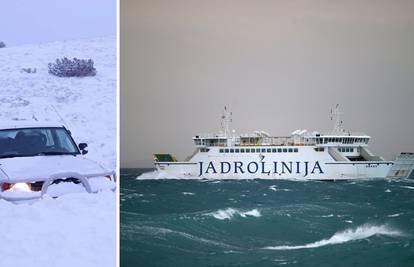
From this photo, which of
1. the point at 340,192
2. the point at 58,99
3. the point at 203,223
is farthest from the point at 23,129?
the point at 340,192

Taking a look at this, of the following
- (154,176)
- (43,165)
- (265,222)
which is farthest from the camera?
(154,176)

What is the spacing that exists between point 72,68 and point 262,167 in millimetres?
1893

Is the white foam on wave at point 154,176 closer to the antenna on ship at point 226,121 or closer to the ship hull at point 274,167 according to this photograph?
the ship hull at point 274,167

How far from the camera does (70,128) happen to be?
4230mm

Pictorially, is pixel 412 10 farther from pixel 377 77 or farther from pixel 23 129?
pixel 23 129

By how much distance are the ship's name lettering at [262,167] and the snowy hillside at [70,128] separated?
1.19 metres

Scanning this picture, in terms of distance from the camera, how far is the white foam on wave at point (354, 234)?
4.71m

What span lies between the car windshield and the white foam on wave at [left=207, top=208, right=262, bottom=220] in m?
1.35

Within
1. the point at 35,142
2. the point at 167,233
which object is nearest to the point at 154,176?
the point at 167,233

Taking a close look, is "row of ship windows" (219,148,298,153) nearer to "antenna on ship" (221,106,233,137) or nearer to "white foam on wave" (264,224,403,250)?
"antenna on ship" (221,106,233,137)

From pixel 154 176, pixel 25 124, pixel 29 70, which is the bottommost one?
pixel 154 176

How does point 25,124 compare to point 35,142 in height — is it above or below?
above

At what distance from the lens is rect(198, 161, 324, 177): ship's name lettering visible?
5105 millimetres

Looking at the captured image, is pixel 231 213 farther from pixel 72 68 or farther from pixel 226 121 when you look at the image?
pixel 72 68
